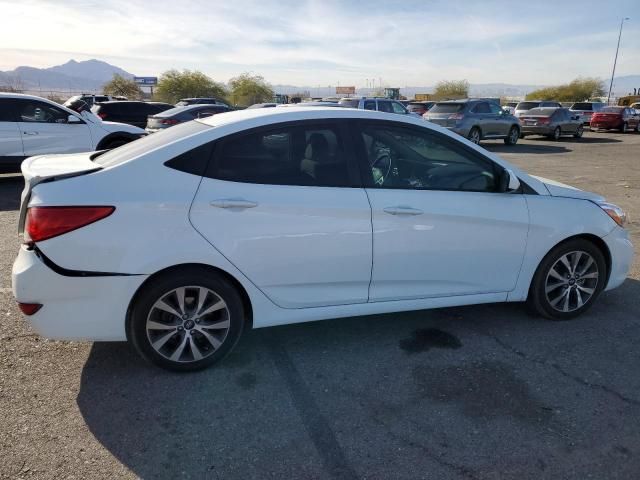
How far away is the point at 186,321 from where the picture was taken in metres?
3.16

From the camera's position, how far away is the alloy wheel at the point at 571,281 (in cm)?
405

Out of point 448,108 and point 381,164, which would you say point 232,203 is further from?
point 448,108

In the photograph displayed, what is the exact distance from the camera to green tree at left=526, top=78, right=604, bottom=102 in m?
67.9

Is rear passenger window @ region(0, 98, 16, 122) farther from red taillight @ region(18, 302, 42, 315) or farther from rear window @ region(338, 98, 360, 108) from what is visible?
rear window @ region(338, 98, 360, 108)

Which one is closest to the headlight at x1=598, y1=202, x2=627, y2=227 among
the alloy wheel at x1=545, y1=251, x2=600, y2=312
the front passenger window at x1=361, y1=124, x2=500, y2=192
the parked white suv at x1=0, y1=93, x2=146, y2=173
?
the alloy wheel at x1=545, y1=251, x2=600, y2=312

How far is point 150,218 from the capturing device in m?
2.93

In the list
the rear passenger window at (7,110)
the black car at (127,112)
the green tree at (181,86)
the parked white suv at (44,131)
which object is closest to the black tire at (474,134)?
the black car at (127,112)

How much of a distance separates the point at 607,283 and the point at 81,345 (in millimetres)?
4191

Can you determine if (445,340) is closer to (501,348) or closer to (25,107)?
(501,348)

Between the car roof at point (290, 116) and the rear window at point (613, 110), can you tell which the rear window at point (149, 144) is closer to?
the car roof at point (290, 116)

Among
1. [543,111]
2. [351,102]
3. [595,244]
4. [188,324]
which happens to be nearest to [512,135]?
[543,111]

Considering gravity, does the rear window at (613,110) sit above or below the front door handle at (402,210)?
above

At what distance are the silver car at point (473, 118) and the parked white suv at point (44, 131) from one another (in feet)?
39.5

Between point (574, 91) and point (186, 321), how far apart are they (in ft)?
255
